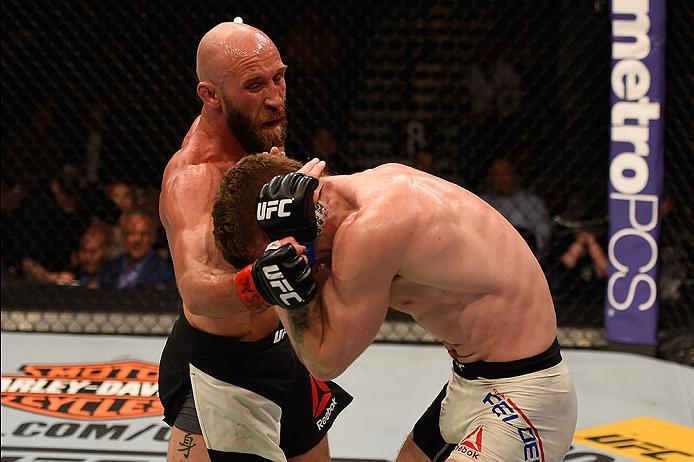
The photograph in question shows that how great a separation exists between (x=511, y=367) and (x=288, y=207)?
0.52 m

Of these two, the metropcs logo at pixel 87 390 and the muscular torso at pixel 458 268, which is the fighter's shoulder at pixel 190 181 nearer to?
the muscular torso at pixel 458 268

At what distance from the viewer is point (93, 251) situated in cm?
449

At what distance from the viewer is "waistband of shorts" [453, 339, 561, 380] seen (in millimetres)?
1748

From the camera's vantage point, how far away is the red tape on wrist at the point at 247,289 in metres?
1.68

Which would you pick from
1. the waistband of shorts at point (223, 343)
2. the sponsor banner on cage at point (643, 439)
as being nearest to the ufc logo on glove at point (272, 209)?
the waistband of shorts at point (223, 343)

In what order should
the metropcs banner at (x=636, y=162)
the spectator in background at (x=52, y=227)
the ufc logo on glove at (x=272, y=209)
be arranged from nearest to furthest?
1. the ufc logo on glove at (x=272, y=209)
2. the metropcs banner at (x=636, y=162)
3. the spectator in background at (x=52, y=227)

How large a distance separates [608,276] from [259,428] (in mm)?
2250

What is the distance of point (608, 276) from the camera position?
12.9 ft

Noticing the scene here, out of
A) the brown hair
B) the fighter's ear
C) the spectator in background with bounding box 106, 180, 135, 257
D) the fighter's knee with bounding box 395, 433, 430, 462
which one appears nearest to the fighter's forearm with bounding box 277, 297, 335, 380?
the brown hair

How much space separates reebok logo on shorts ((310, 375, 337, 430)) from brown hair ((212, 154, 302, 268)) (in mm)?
619

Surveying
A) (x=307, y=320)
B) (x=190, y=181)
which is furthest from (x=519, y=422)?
(x=190, y=181)

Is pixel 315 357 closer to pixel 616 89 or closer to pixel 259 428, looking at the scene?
pixel 259 428

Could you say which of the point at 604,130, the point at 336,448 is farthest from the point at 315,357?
the point at 604,130

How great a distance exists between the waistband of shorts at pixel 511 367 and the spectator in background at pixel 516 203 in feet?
8.24
